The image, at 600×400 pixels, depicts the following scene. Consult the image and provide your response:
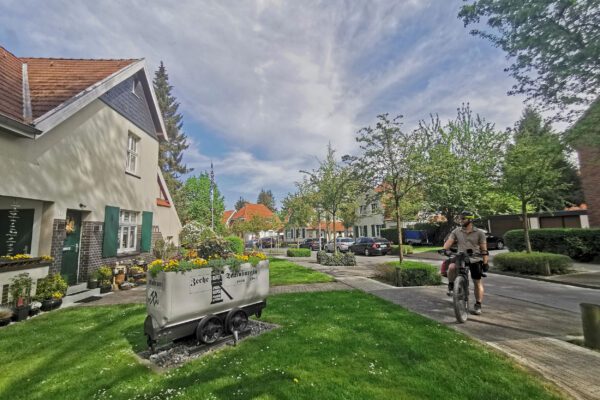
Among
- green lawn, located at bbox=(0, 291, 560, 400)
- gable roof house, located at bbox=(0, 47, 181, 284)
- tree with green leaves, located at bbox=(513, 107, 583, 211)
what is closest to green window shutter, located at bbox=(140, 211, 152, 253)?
gable roof house, located at bbox=(0, 47, 181, 284)

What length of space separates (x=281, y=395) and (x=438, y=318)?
4052 millimetres

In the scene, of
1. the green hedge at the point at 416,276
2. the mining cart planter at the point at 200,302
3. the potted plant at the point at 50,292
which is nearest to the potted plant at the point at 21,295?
the potted plant at the point at 50,292

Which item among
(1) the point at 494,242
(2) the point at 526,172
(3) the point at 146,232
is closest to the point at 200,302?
(3) the point at 146,232

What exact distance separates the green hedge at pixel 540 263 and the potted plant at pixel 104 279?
15.5 m

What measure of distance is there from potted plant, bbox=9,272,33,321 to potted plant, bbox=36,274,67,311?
46 centimetres

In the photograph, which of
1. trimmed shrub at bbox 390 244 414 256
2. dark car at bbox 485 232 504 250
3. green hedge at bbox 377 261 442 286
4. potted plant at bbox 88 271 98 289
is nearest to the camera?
potted plant at bbox 88 271 98 289

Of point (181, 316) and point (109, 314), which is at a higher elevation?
point (181, 316)

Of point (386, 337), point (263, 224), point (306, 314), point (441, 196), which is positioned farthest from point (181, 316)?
point (263, 224)

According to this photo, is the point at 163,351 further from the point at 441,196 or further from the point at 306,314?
the point at 441,196

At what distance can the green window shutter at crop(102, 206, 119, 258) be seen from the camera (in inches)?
396

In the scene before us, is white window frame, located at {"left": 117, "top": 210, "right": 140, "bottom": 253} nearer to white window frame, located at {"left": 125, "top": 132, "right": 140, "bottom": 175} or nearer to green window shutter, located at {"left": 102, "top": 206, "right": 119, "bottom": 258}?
green window shutter, located at {"left": 102, "top": 206, "right": 119, "bottom": 258}

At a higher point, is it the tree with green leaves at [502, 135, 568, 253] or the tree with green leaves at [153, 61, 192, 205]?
the tree with green leaves at [153, 61, 192, 205]

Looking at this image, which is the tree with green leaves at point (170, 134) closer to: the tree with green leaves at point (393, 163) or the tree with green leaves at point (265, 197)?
the tree with green leaves at point (393, 163)

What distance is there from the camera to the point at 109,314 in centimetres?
654
